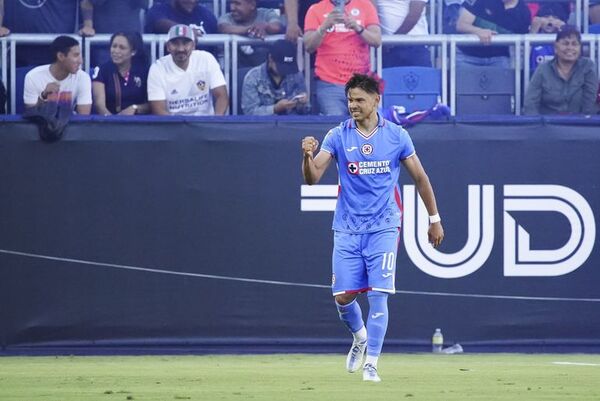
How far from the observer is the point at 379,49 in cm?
1398

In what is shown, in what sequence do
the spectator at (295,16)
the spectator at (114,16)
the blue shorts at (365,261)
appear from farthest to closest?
the spectator at (114,16) < the spectator at (295,16) < the blue shorts at (365,261)

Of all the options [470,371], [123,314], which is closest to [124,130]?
[123,314]

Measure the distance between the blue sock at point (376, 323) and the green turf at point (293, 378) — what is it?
0.89 ft

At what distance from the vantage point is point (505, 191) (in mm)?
13258

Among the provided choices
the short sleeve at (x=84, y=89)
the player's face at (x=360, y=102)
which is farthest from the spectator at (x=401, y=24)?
the player's face at (x=360, y=102)

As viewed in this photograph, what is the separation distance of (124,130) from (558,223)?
4.83 m

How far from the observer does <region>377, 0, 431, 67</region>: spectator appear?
14.3m

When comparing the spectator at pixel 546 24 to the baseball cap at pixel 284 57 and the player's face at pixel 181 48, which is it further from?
the player's face at pixel 181 48

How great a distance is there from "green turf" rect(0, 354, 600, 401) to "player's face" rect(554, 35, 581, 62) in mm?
3324

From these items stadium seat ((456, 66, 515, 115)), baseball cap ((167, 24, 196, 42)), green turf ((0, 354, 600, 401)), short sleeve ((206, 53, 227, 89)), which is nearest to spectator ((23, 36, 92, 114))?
baseball cap ((167, 24, 196, 42))

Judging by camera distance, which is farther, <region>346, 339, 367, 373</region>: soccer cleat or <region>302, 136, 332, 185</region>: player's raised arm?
<region>346, 339, 367, 373</region>: soccer cleat

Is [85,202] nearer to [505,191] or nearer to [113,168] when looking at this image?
[113,168]

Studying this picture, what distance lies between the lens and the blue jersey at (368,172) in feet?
29.1

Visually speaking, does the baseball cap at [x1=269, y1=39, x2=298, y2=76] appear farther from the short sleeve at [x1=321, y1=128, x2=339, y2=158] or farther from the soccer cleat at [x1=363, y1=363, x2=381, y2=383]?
the soccer cleat at [x1=363, y1=363, x2=381, y2=383]
